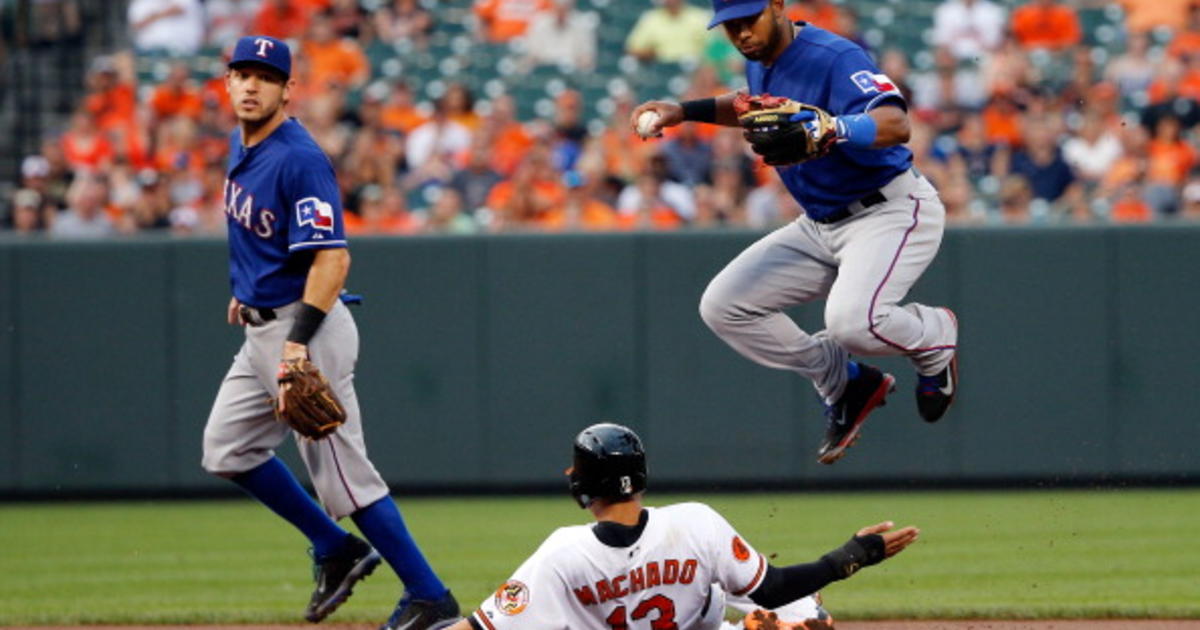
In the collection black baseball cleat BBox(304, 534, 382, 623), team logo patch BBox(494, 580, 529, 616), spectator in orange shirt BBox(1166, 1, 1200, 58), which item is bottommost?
black baseball cleat BBox(304, 534, 382, 623)

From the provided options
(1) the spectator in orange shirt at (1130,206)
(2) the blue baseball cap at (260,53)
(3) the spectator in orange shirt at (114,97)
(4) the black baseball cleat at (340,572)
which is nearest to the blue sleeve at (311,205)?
(2) the blue baseball cap at (260,53)

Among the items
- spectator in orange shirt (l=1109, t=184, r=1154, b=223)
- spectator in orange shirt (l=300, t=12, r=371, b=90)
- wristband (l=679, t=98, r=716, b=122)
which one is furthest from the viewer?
spectator in orange shirt (l=300, t=12, r=371, b=90)

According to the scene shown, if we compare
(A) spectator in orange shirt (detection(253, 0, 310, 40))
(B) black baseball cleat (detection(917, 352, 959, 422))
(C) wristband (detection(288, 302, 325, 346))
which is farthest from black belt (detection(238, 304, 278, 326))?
(A) spectator in orange shirt (detection(253, 0, 310, 40))

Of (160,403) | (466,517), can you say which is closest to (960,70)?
(466,517)

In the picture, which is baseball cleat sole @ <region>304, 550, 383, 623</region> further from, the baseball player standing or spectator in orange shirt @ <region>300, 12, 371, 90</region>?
spectator in orange shirt @ <region>300, 12, 371, 90</region>

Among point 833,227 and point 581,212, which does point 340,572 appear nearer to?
point 833,227

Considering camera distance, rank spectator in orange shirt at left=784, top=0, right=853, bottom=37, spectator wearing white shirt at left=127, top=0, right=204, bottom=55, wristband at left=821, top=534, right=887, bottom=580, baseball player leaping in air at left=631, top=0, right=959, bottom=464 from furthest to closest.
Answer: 1. spectator wearing white shirt at left=127, top=0, right=204, bottom=55
2. spectator in orange shirt at left=784, top=0, right=853, bottom=37
3. baseball player leaping in air at left=631, top=0, right=959, bottom=464
4. wristband at left=821, top=534, right=887, bottom=580
